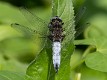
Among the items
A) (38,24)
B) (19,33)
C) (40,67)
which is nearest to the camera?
(40,67)

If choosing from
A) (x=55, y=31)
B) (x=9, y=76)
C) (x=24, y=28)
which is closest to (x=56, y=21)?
(x=55, y=31)

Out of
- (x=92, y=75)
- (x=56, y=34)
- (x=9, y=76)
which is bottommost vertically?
(x=92, y=75)

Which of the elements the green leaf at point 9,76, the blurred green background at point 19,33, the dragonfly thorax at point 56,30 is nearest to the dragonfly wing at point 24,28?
the dragonfly thorax at point 56,30

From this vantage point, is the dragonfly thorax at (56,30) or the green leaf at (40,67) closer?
the green leaf at (40,67)

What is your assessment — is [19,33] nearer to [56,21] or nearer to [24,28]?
[24,28]

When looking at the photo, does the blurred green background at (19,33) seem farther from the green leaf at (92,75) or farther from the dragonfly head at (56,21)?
the dragonfly head at (56,21)

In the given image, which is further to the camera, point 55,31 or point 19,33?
point 19,33

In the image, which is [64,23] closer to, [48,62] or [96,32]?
[48,62]

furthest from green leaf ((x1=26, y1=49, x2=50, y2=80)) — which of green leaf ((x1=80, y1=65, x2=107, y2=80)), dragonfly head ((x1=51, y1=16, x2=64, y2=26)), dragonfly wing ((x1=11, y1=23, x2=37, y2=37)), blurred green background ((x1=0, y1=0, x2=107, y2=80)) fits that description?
green leaf ((x1=80, y1=65, x2=107, y2=80))

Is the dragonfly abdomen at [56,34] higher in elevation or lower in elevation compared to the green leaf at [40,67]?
higher
